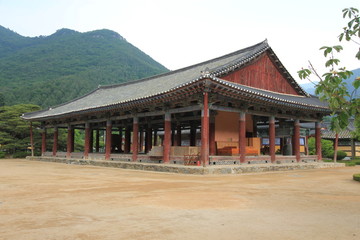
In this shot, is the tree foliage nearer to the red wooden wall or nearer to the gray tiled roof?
the gray tiled roof

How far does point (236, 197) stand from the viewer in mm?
8148

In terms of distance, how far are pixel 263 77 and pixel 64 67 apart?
10469 cm

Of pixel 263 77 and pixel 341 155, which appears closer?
pixel 263 77

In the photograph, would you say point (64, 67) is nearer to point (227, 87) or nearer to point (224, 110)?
point (224, 110)

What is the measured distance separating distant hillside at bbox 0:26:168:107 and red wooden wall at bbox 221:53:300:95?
6583 centimetres

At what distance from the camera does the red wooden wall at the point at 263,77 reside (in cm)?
2112

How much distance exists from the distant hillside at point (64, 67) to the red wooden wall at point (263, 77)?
2592 inches

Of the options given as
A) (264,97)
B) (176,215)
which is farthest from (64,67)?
(176,215)

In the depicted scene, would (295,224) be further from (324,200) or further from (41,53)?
(41,53)

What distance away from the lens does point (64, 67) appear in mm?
112875

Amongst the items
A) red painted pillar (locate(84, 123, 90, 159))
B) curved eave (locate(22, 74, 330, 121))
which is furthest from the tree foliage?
red painted pillar (locate(84, 123, 90, 159))

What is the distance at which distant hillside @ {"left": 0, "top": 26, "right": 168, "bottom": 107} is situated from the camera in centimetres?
8275

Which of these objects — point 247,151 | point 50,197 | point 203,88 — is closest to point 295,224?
point 50,197

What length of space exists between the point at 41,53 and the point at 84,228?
13729 cm
